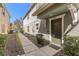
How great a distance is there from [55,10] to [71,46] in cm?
106

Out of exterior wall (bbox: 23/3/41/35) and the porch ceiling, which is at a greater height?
the porch ceiling

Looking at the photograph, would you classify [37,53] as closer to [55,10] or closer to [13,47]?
[13,47]

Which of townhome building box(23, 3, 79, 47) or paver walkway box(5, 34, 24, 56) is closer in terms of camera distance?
townhome building box(23, 3, 79, 47)

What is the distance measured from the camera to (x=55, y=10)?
163 inches

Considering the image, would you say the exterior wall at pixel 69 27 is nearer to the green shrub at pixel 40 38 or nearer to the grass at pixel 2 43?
the green shrub at pixel 40 38

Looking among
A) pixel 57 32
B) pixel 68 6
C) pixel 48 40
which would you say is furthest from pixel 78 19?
pixel 48 40

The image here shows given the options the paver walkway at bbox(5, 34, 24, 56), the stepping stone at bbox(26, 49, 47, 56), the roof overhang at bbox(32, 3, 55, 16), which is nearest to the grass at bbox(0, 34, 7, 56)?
the paver walkway at bbox(5, 34, 24, 56)

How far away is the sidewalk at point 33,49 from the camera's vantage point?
418 centimetres

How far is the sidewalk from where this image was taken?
13.7ft

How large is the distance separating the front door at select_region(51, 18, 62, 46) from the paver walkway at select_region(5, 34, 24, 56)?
0.99 meters

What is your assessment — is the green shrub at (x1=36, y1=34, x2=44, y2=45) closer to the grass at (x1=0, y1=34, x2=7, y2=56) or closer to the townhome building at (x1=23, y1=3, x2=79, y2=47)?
the townhome building at (x1=23, y1=3, x2=79, y2=47)

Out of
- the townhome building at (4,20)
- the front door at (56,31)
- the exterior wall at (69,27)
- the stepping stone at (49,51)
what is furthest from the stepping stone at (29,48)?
the exterior wall at (69,27)

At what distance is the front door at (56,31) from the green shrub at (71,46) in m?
0.26

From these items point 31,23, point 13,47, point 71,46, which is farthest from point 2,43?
point 71,46
